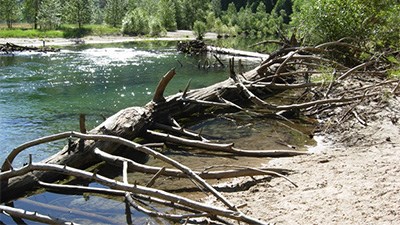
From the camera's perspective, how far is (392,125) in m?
10.7

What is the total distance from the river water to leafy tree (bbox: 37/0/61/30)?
4263 centimetres

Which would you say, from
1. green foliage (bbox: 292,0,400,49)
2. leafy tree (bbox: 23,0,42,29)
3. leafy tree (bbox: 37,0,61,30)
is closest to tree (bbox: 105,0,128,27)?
leafy tree (bbox: 23,0,42,29)

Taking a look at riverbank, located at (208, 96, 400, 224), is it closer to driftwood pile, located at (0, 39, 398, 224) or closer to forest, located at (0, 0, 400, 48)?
driftwood pile, located at (0, 39, 398, 224)

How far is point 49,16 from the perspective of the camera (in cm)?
7500

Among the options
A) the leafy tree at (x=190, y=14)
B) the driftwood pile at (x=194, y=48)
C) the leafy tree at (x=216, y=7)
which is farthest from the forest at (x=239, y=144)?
the leafy tree at (x=216, y=7)

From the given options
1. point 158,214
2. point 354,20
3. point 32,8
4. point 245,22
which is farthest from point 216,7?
point 158,214

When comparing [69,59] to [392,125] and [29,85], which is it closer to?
[29,85]

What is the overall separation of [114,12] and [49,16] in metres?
22.1

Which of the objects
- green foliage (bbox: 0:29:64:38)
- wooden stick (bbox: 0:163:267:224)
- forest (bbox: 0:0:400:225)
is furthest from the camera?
green foliage (bbox: 0:29:64:38)

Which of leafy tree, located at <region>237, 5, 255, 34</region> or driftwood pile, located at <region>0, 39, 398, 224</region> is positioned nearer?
driftwood pile, located at <region>0, 39, 398, 224</region>

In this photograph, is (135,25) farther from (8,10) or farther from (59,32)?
(8,10)

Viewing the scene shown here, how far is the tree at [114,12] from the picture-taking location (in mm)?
94688

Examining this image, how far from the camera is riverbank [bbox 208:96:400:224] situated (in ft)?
20.0

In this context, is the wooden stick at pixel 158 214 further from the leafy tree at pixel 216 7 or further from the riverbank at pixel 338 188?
the leafy tree at pixel 216 7
